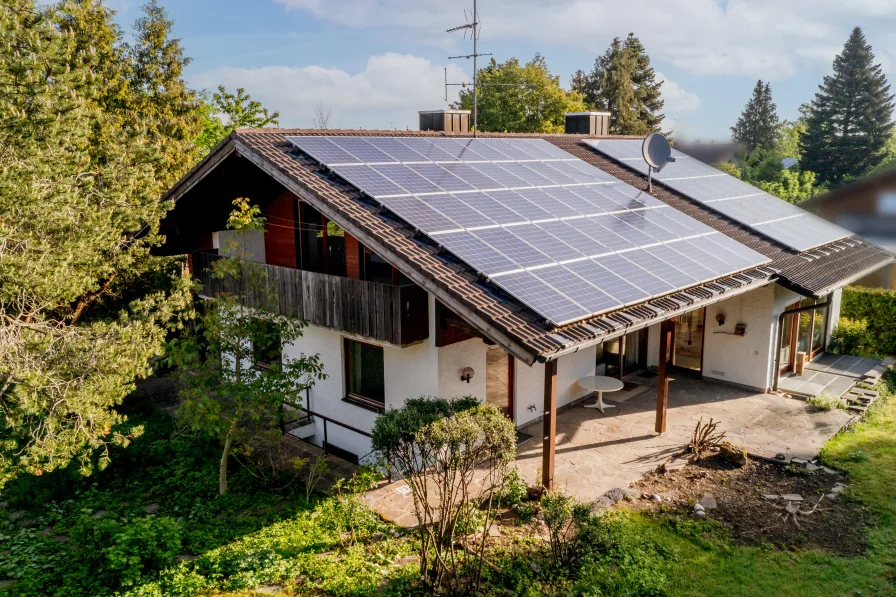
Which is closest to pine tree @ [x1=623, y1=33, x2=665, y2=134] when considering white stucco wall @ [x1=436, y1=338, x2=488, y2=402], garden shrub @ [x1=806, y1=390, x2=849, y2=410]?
garden shrub @ [x1=806, y1=390, x2=849, y2=410]

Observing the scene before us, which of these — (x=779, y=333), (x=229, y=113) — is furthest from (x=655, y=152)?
(x=229, y=113)

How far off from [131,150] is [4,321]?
180 inches

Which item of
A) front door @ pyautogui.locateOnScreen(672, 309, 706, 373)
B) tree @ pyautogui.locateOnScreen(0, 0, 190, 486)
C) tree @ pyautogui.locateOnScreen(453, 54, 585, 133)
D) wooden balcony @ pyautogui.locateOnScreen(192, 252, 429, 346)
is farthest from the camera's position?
tree @ pyautogui.locateOnScreen(453, 54, 585, 133)

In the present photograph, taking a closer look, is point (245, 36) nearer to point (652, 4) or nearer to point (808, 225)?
point (652, 4)

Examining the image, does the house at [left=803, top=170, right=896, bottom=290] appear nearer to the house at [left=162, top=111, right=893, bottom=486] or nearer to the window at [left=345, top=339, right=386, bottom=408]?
the house at [left=162, top=111, right=893, bottom=486]

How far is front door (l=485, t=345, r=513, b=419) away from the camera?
557 inches

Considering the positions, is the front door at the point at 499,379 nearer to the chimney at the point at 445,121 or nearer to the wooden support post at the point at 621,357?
the wooden support post at the point at 621,357

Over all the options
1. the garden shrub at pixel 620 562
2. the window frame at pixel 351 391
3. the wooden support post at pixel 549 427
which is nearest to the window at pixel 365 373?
the window frame at pixel 351 391

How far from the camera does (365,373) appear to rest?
14508 mm

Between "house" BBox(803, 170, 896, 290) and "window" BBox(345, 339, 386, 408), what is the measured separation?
14232mm

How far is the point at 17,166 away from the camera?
434 inches

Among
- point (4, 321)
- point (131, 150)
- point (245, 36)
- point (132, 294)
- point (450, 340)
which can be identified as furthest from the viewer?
point (245, 36)

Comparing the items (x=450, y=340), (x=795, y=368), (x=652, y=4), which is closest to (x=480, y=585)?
(x=450, y=340)

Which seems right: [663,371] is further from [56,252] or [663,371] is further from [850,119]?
[850,119]
